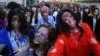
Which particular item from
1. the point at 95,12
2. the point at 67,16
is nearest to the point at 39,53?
the point at 67,16

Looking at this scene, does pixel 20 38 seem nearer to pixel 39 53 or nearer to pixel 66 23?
pixel 39 53

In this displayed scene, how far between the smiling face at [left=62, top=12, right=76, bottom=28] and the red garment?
0.39ft

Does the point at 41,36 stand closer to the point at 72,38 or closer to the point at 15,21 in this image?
the point at 72,38

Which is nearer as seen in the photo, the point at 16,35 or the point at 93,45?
the point at 93,45

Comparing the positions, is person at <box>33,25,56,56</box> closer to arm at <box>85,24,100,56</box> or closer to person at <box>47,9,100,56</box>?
person at <box>47,9,100,56</box>

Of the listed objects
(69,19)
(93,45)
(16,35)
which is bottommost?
(16,35)

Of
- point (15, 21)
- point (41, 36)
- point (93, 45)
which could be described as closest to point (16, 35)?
point (15, 21)

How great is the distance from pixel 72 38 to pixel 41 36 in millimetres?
358

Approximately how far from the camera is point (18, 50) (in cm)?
510

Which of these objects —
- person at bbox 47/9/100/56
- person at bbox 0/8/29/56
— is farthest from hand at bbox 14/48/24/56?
person at bbox 47/9/100/56

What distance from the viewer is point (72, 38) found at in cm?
453

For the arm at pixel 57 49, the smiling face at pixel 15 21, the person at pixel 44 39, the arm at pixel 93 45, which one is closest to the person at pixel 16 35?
the smiling face at pixel 15 21

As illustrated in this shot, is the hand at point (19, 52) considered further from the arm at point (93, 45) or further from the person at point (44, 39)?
the arm at point (93, 45)

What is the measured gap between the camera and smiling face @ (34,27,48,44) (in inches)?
177
